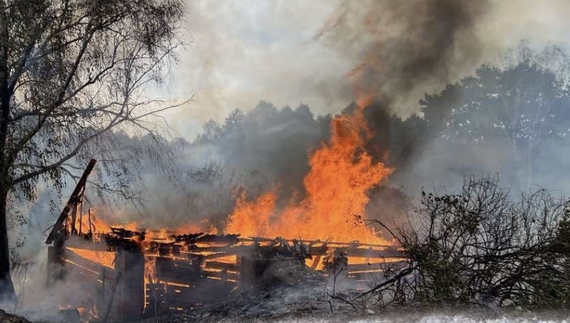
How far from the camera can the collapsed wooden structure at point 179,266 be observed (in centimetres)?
1343

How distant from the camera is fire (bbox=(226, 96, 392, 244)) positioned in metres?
19.5

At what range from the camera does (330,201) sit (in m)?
20.2

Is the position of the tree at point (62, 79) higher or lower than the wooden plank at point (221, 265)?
higher

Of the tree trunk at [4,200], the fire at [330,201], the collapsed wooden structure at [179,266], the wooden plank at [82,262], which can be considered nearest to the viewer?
the tree trunk at [4,200]

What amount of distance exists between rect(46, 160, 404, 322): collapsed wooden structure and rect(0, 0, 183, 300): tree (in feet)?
4.32

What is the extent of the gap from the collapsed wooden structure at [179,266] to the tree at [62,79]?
1317 millimetres

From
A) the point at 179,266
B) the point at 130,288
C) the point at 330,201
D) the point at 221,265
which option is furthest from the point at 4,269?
the point at 330,201

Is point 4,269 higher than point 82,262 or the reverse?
the reverse

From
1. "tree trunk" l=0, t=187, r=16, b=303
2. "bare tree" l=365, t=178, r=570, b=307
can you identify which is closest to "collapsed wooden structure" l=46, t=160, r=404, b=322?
"tree trunk" l=0, t=187, r=16, b=303

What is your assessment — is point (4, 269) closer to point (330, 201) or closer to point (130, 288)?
point (130, 288)

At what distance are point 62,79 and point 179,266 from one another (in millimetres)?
5836

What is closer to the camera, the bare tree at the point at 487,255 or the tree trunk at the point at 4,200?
the bare tree at the point at 487,255

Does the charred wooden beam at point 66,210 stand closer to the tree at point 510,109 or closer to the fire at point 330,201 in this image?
the fire at point 330,201

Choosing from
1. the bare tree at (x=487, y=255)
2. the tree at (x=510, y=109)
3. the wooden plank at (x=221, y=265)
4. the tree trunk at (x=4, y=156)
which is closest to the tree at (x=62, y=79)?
the tree trunk at (x=4, y=156)
